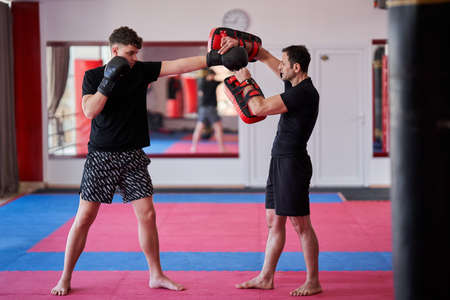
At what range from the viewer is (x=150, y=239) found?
3227mm

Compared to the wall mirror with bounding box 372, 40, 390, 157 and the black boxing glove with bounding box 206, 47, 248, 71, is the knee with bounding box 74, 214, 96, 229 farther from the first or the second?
the wall mirror with bounding box 372, 40, 390, 157

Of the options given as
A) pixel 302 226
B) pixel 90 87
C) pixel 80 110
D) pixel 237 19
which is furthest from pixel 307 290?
pixel 80 110

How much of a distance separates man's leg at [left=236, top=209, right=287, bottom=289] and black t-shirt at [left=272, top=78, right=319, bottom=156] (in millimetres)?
381

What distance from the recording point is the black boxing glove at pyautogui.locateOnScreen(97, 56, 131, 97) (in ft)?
9.50

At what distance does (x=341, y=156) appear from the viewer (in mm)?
7234

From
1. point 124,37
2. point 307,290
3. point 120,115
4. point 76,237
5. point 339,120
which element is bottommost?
point 307,290

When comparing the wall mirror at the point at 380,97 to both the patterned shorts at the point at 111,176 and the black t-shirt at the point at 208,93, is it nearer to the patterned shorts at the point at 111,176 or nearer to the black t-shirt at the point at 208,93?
the black t-shirt at the point at 208,93

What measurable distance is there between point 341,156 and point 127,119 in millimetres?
4575

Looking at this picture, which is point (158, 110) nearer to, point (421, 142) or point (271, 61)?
point (271, 61)

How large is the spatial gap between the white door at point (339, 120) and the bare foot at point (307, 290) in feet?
13.5

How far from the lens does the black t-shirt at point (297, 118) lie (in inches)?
118

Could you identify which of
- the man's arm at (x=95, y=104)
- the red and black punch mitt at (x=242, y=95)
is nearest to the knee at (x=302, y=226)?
the red and black punch mitt at (x=242, y=95)

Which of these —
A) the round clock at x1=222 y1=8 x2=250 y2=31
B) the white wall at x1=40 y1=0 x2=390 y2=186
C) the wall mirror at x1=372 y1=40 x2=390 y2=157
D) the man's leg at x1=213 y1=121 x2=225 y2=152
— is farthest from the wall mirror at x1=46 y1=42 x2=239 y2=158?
the wall mirror at x1=372 y1=40 x2=390 y2=157

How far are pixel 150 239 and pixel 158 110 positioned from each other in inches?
171
